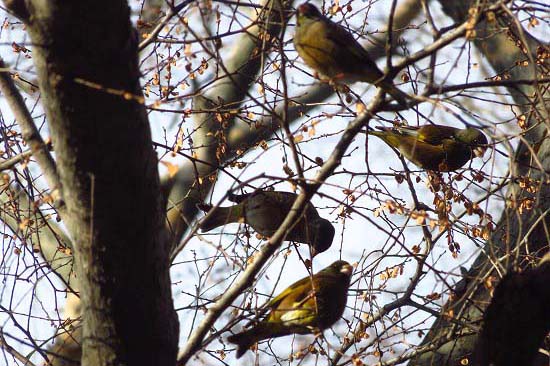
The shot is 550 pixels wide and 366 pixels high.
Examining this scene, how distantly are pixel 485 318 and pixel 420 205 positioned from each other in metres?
1.04

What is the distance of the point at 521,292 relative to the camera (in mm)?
2863

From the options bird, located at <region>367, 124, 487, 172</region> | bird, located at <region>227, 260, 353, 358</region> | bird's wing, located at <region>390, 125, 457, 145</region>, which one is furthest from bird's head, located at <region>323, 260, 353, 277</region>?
bird's wing, located at <region>390, 125, 457, 145</region>

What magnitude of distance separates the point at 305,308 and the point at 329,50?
134 cm

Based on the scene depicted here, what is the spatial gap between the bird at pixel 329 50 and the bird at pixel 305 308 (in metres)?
1.05

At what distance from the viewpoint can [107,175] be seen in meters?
2.68

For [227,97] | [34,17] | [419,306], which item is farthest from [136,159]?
[227,97]

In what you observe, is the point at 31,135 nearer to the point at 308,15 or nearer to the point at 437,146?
the point at 308,15

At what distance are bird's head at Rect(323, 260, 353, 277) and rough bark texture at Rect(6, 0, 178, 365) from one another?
1460 mm

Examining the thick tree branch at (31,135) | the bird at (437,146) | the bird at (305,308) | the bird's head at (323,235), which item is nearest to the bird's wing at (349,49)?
the bird at (437,146)

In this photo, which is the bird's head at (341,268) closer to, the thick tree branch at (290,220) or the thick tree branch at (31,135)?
the thick tree branch at (290,220)

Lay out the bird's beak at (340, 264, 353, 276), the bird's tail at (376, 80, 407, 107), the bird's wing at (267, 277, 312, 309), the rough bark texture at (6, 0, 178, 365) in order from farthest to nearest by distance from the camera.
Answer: the bird's beak at (340, 264, 353, 276) < the bird's wing at (267, 277, 312, 309) < the bird's tail at (376, 80, 407, 107) < the rough bark texture at (6, 0, 178, 365)

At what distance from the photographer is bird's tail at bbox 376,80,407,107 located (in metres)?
2.85

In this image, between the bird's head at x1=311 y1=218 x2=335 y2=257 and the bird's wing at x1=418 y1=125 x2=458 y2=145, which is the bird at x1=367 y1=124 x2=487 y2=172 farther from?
the bird's head at x1=311 y1=218 x2=335 y2=257

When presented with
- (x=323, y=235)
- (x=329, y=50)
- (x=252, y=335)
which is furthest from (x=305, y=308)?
(x=323, y=235)
